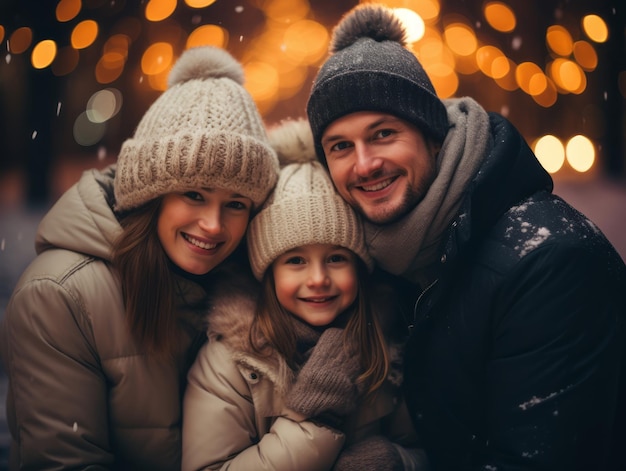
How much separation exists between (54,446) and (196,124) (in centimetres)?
134

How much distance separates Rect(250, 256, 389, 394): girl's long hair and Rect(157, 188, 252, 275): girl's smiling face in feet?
0.97

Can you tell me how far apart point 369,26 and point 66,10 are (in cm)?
324

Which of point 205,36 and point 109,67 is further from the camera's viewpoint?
point 109,67

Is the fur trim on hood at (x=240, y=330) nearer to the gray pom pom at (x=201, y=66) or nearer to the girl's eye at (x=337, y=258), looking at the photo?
the girl's eye at (x=337, y=258)

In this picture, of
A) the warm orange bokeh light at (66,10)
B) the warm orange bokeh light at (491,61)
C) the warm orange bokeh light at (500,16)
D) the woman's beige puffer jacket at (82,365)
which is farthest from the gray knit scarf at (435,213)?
the warm orange bokeh light at (491,61)

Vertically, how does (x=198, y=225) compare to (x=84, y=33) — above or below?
below

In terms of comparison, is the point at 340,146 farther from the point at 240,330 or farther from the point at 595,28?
the point at 595,28

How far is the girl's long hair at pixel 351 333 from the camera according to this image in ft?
7.25

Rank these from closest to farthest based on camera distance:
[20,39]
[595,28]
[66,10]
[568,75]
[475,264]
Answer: [475,264] < [66,10] < [20,39] < [595,28] < [568,75]

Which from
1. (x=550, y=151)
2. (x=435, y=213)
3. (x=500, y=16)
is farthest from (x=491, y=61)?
(x=435, y=213)

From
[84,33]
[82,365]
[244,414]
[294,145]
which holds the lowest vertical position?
[244,414]

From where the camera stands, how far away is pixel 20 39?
4.77m

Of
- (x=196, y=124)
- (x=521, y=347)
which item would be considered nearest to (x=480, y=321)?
(x=521, y=347)

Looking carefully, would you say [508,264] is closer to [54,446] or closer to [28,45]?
[54,446]
